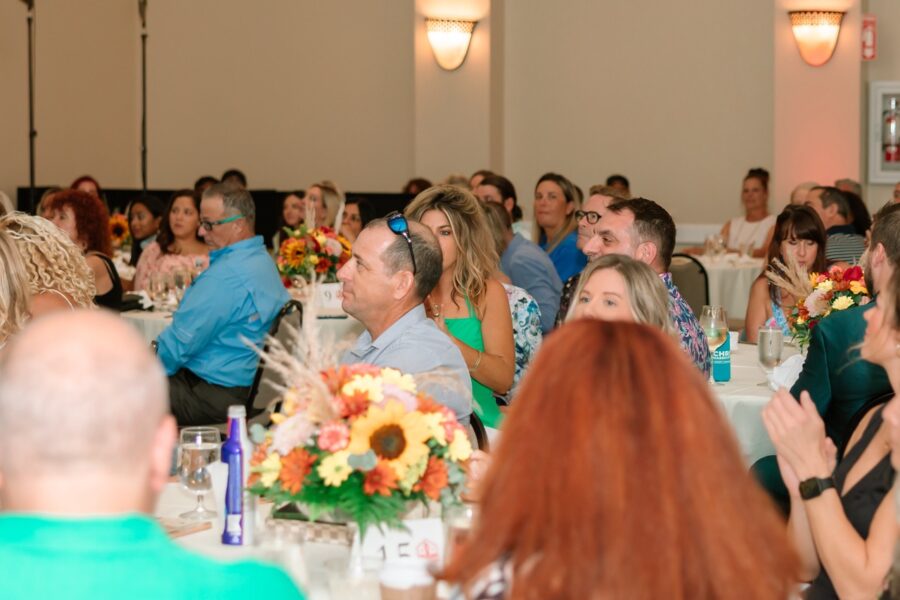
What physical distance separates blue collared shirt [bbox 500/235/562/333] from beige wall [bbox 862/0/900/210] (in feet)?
17.5

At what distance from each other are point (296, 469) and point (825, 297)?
2937mm

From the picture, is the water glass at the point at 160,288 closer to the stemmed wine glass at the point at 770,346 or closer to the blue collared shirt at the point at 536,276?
the blue collared shirt at the point at 536,276

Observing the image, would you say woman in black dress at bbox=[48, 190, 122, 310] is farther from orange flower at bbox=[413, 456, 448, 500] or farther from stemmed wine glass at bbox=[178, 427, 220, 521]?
orange flower at bbox=[413, 456, 448, 500]

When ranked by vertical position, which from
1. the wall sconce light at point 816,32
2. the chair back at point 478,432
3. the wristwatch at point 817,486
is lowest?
the chair back at point 478,432

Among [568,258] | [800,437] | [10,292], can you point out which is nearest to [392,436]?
[800,437]

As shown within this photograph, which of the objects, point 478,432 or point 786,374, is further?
point 786,374

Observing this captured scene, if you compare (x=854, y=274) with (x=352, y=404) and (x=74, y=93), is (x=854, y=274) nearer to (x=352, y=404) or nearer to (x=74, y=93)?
(x=352, y=404)

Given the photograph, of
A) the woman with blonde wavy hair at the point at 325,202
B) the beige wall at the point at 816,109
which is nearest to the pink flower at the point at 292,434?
the woman with blonde wavy hair at the point at 325,202

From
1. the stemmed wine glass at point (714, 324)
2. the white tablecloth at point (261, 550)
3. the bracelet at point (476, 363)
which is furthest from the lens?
→ the stemmed wine glass at point (714, 324)

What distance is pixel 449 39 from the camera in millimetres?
11266

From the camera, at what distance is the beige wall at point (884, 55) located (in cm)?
1067

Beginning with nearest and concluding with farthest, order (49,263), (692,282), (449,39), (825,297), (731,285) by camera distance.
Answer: (49,263)
(825,297)
(692,282)
(731,285)
(449,39)

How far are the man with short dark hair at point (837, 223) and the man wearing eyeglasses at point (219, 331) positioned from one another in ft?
11.6

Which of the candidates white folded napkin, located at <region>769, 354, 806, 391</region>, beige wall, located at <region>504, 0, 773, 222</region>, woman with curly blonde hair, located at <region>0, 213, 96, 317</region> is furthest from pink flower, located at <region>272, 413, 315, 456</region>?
beige wall, located at <region>504, 0, 773, 222</region>
